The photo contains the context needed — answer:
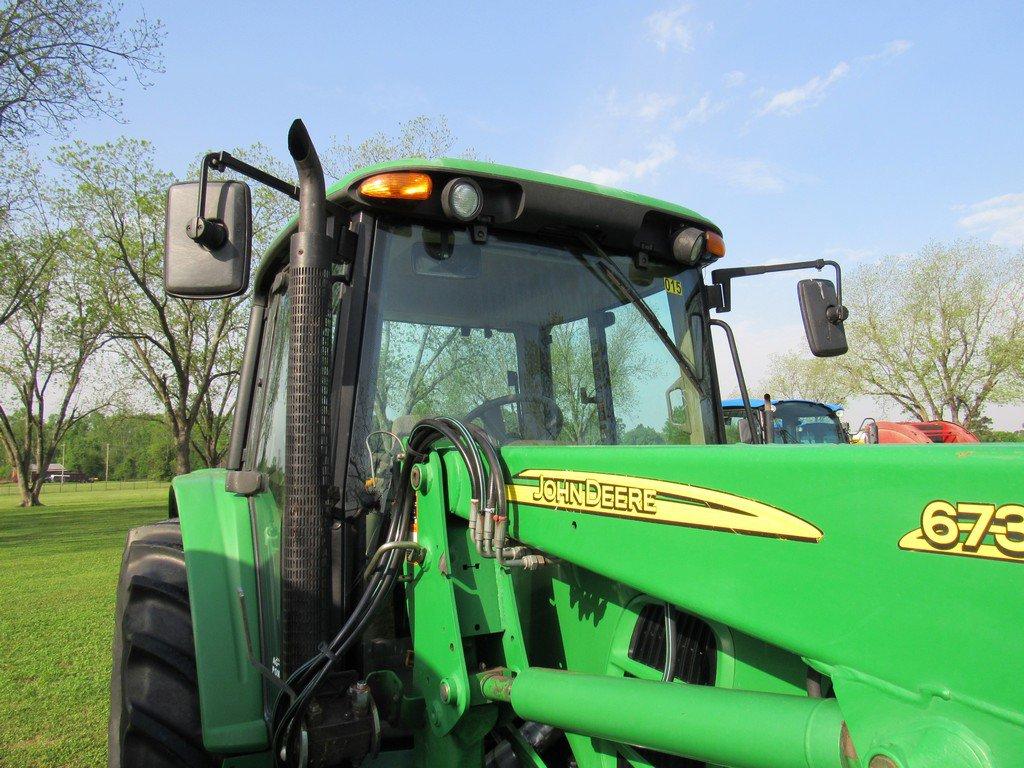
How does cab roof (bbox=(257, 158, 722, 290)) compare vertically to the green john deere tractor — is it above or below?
above

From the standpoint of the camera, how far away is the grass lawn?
413cm

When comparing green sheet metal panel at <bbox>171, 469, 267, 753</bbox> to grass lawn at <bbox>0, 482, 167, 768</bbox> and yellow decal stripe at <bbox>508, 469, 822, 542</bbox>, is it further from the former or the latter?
grass lawn at <bbox>0, 482, 167, 768</bbox>

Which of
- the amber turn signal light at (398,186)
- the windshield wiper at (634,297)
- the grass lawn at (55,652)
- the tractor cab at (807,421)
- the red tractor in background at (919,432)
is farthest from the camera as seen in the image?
the red tractor in background at (919,432)

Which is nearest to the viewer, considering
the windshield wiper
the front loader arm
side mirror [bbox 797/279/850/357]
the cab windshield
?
the front loader arm

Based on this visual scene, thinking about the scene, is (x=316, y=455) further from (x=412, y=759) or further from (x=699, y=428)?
(x=699, y=428)

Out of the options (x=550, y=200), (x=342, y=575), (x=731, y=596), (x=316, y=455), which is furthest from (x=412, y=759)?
(x=550, y=200)

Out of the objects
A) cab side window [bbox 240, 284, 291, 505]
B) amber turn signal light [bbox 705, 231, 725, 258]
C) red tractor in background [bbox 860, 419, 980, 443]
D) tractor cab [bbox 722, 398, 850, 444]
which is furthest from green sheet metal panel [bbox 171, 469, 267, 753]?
red tractor in background [bbox 860, 419, 980, 443]

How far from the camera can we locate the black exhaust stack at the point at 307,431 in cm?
216

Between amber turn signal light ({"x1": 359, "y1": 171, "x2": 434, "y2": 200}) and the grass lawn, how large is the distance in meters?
3.31

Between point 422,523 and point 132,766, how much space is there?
1.09 meters

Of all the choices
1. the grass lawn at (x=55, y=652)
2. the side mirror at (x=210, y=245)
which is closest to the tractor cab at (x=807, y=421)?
the grass lawn at (x=55, y=652)

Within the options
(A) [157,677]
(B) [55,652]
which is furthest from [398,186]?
(B) [55,652]

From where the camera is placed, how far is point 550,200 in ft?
7.99

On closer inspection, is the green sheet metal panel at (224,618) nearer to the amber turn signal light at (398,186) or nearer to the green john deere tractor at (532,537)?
the green john deere tractor at (532,537)
